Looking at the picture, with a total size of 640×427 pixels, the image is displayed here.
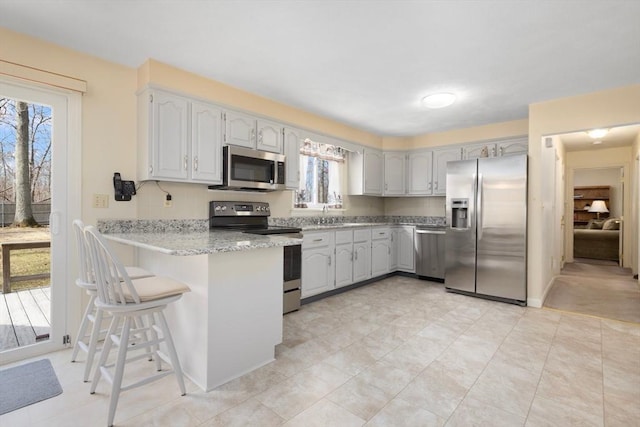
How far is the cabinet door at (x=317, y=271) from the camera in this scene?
12.0ft

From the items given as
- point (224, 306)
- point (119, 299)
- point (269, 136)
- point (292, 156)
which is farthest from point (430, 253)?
point (119, 299)

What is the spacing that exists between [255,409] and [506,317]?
277 centimetres

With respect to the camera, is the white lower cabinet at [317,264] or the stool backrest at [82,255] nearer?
the stool backrest at [82,255]

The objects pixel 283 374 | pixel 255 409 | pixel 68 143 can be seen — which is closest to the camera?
pixel 255 409

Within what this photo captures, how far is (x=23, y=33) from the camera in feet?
7.60

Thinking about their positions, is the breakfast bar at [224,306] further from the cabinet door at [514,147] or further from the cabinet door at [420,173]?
the cabinet door at [514,147]

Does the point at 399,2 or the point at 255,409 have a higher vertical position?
the point at 399,2

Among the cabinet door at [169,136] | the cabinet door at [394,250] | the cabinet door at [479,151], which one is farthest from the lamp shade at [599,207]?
the cabinet door at [169,136]

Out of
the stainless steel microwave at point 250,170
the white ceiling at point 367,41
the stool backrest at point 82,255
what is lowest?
the stool backrest at point 82,255

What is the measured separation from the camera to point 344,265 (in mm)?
4176

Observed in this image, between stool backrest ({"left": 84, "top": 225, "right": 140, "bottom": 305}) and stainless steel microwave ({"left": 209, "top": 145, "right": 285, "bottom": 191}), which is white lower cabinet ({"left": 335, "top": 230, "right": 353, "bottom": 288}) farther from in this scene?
stool backrest ({"left": 84, "top": 225, "right": 140, "bottom": 305})

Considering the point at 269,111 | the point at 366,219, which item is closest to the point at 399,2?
the point at 269,111

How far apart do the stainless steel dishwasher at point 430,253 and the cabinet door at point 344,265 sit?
129 centimetres

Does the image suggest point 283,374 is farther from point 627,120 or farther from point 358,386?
point 627,120
